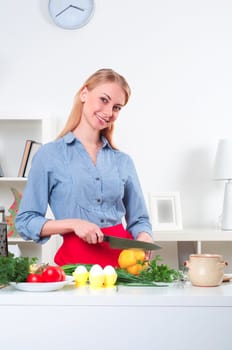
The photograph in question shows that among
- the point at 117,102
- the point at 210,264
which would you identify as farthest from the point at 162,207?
the point at 210,264

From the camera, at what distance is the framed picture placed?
4246 mm

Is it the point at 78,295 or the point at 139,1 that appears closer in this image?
the point at 78,295

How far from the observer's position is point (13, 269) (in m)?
1.92

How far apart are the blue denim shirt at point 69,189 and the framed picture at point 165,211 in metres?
1.71

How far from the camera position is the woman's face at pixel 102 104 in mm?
2479

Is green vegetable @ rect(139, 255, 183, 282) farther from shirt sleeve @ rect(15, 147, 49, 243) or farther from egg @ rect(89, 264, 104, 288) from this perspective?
shirt sleeve @ rect(15, 147, 49, 243)

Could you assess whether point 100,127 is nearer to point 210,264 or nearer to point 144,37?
point 210,264


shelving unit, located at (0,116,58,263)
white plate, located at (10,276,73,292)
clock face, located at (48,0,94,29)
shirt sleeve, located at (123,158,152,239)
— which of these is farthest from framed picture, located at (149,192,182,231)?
white plate, located at (10,276,73,292)

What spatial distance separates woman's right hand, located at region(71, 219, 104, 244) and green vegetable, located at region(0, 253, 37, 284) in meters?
0.32

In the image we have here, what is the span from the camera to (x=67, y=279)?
197cm

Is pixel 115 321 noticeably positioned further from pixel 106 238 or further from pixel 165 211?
pixel 165 211

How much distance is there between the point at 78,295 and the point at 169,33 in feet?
10.3

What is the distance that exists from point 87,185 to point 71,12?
2.42 meters

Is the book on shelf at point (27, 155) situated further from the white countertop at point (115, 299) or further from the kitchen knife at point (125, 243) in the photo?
the white countertop at point (115, 299)
